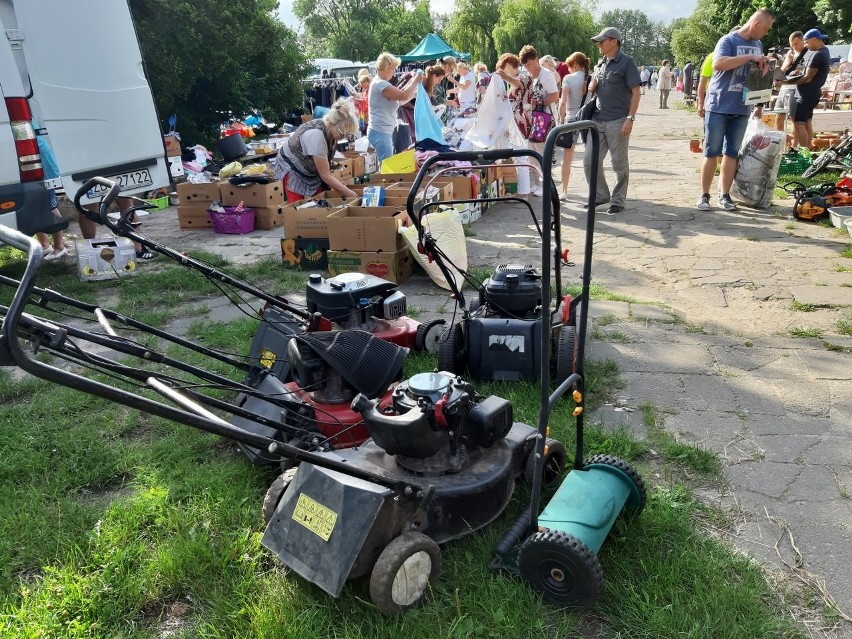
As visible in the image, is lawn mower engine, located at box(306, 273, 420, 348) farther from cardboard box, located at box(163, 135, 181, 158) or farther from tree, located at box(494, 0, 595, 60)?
tree, located at box(494, 0, 595, 60)

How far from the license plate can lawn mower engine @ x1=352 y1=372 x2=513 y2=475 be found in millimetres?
4858

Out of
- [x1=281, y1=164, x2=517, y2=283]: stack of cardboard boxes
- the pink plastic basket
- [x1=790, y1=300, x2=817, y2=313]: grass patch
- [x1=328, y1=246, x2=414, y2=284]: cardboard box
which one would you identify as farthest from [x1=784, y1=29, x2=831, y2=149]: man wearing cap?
the pink plastic basket

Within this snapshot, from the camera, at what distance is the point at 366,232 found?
5777 mm

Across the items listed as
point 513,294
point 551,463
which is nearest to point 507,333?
point 513,294

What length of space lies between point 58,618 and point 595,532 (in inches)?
69.9

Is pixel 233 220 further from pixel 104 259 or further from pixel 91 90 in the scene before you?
pixel 91 90

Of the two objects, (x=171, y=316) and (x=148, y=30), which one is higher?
(x=148, y=30)

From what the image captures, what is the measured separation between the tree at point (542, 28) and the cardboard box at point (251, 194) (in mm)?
32380

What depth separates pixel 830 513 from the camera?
2.67 meters

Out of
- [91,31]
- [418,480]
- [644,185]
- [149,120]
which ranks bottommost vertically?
[644,185]

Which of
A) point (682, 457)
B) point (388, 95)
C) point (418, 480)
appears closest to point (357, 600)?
point (418, 480)

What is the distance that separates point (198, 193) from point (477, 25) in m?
37.6

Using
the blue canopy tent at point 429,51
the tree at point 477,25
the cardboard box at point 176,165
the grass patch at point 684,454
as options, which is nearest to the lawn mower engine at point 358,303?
the grass patch at point 684,454

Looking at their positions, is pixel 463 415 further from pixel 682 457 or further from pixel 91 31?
pixel 91 31
